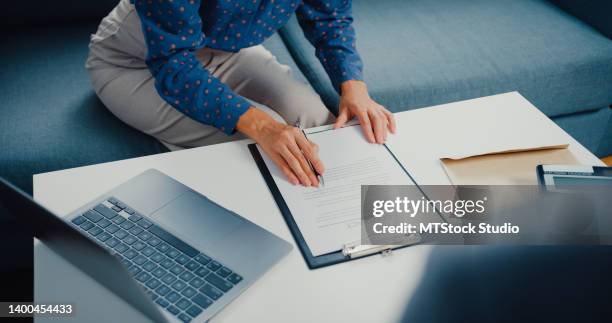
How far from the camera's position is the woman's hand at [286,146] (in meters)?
0.82

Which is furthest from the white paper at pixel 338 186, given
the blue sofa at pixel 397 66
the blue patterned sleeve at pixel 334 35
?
the blue sofa at pixel 397 66

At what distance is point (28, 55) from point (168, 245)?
1027mm

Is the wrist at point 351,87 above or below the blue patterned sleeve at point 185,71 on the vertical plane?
below

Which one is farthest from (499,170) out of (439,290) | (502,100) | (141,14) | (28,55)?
(28,55)

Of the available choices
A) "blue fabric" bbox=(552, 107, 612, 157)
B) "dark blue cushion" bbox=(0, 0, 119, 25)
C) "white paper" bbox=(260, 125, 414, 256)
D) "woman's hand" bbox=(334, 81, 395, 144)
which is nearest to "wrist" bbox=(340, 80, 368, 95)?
"woman's hand" bbox=(334, 81, 395, 144)

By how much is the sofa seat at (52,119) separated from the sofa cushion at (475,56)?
0.23 m

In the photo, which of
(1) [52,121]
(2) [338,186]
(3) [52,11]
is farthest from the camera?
(3) [52,11]

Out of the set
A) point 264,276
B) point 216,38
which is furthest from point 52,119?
point 264,276

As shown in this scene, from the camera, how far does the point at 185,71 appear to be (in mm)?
951

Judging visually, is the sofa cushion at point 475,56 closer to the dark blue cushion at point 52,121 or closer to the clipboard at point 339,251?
the dark blue cushion at point 52,121

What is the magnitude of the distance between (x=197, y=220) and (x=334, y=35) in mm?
608

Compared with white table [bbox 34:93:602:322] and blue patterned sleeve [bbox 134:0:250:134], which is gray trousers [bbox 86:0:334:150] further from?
white table [bbox 34:93:602:322]

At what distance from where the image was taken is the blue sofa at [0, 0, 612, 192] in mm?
1194

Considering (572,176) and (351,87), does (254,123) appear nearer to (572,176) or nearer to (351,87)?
(351,87)
